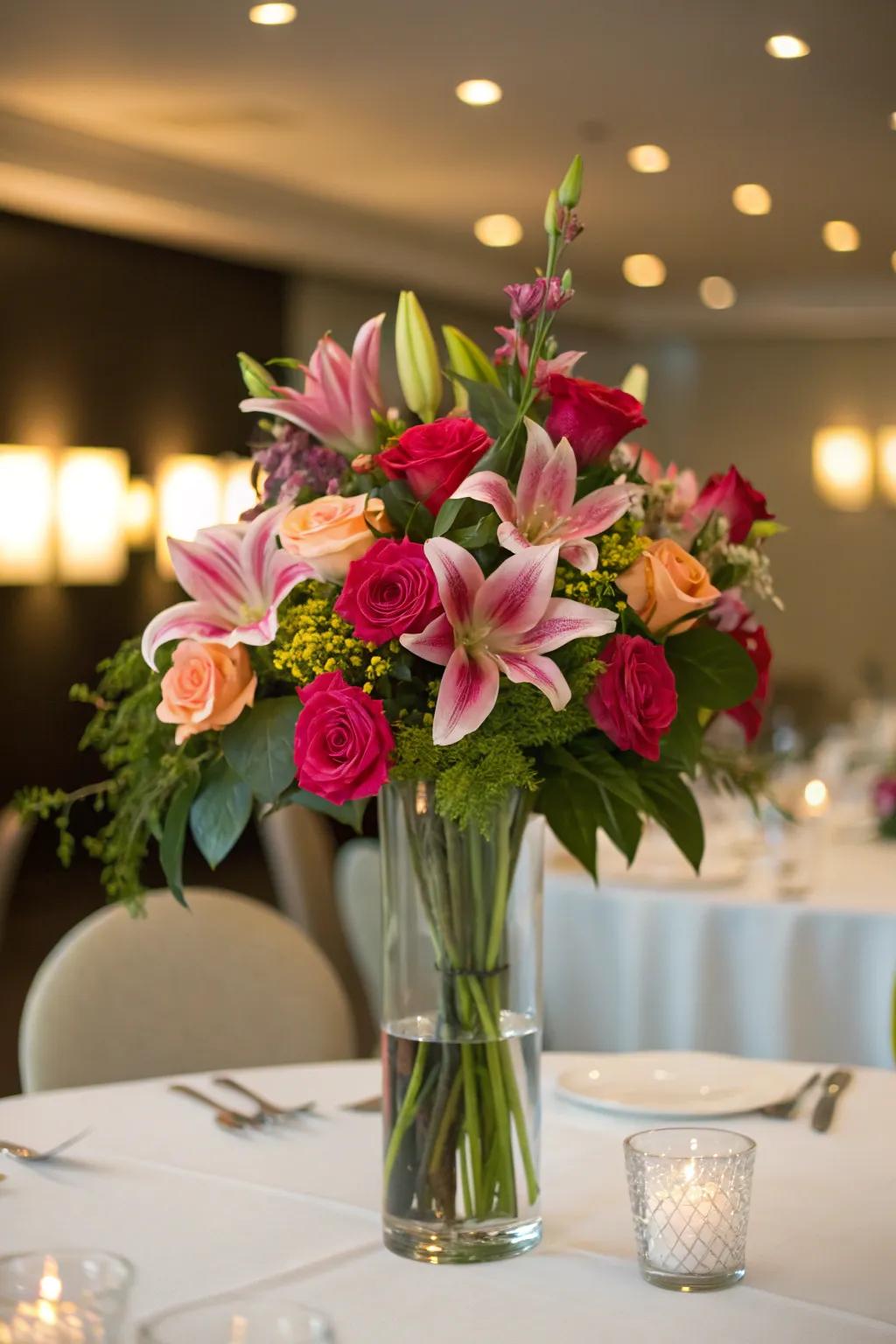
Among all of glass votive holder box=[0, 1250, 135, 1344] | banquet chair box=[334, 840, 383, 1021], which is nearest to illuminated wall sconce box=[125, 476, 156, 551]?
banquet chair box=[334, 840, 383, 1021]

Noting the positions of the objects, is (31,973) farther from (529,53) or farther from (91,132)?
(529,53)

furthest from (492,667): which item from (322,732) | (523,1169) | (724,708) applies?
(523,1169)

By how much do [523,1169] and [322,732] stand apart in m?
0.35

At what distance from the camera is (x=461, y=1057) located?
1147mm

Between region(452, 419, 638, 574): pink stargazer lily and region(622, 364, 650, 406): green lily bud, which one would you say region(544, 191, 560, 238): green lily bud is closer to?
region(452, 419, 638, 574): pink stargazer lily

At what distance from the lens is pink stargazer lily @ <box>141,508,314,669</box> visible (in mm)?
1171

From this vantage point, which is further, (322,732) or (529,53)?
(529,53)

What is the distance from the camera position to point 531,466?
43.6 inches

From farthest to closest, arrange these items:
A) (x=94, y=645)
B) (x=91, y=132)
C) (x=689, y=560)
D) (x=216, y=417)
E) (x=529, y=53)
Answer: (x=216, y=417)
(x=94, y=645)
(x=91, y=132)
(x=529, y=53)
(x=689, y=560)

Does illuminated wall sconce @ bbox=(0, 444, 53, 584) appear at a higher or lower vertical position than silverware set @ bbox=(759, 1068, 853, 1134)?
higher

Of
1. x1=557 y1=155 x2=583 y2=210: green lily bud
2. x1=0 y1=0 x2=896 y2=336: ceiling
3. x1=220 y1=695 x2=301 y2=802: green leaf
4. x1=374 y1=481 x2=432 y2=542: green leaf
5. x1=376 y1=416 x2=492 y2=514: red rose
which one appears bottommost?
x1=220 y1=695 x2=301 y2=802: green leaf

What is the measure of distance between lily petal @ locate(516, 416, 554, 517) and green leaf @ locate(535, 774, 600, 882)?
20cm

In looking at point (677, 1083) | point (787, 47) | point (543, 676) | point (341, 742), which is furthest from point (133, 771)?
point (787, 47)

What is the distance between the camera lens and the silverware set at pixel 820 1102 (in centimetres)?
149
